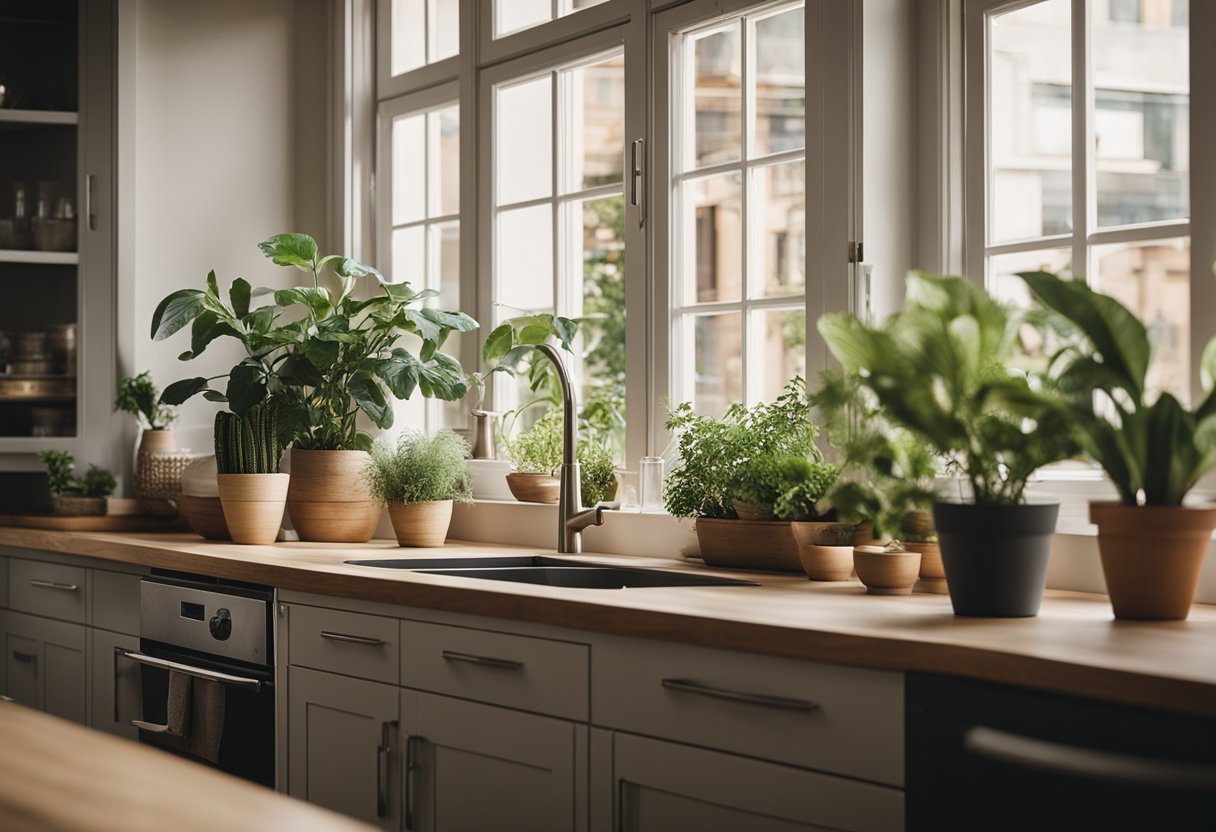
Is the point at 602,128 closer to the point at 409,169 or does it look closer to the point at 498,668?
the point at 409,169

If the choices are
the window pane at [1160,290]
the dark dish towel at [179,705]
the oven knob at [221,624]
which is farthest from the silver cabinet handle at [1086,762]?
the dark dish towel at [179,705]

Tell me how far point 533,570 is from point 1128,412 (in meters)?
1.35

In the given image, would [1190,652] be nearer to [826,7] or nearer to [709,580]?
[709,580]

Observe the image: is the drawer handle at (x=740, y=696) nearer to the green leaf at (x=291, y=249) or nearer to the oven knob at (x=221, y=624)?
the oven knob at (x=221, y=624)

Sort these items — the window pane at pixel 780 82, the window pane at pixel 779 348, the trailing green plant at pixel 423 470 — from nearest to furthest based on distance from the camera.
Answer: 1. the trailing green plant at pixel 423 470
2. the window pane at pixel 779 348
3. the window pane at pixel 780 82

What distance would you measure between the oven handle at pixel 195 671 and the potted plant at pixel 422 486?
21.9 inches

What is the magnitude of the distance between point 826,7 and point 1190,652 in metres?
1.52

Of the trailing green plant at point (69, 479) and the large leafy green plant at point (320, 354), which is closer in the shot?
the large leafy green plant at point (320, 354)

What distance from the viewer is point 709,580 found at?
2385 mm

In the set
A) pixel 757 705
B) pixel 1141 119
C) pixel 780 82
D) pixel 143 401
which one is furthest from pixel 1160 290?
pixel 780 82

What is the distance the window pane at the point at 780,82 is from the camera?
1781 centimetres

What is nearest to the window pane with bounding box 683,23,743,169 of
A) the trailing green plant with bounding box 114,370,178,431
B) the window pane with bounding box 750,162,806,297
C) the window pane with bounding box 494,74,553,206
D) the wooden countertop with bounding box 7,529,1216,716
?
the window pane with bounding box 750,162,806,297

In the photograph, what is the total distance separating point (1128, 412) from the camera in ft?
5.78

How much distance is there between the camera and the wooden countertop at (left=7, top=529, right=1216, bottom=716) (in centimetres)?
141
